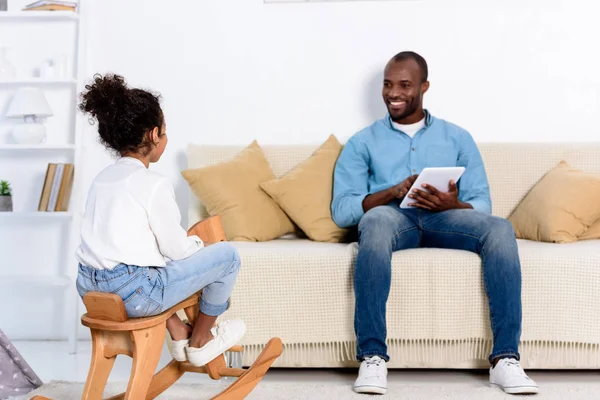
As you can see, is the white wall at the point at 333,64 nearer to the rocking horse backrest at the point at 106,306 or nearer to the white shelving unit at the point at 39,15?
the white shelving unit at the point at 39,15


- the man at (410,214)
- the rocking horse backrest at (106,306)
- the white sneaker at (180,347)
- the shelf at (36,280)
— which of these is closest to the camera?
the rocking horse backrest at (106,306)

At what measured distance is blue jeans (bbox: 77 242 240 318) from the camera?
70.9 inches

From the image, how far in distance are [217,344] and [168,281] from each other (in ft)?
0.90

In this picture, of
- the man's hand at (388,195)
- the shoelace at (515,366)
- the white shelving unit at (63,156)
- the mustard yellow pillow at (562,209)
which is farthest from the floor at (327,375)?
the man's hand at (388,195)

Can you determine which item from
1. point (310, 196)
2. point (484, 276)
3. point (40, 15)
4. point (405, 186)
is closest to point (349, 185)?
point (310, 196)

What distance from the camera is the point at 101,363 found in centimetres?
186

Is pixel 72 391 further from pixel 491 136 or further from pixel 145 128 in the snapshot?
pixel 491 136

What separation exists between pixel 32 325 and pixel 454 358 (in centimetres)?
190

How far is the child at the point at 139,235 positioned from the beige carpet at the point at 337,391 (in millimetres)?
394

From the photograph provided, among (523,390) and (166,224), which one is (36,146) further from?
(523,390)

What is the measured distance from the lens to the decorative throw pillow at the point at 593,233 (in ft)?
9.23

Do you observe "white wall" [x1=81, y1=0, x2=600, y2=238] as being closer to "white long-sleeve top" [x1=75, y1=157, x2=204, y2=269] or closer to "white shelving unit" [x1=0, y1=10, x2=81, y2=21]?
"white shelving unit" [x1=0, y1=10, x2=81, y2=21]

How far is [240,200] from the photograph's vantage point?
2879 mm

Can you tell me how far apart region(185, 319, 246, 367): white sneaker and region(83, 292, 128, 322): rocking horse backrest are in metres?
0.26
